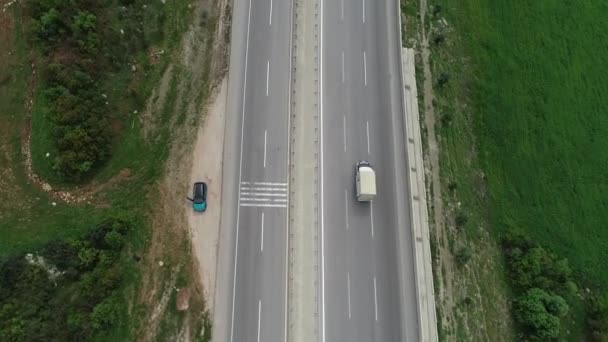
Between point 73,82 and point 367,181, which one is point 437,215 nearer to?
point 367,181

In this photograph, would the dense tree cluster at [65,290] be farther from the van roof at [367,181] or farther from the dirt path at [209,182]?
the van roof at [367,181]

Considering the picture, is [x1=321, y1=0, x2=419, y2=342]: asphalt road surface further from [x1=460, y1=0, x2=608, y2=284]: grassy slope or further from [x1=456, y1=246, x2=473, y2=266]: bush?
[x1=460, y1=0, x2=608, y2=284]: grassy slope

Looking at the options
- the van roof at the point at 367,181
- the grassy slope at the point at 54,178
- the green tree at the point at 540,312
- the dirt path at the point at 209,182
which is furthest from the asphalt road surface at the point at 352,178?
the grassy slope at the point at 54,178

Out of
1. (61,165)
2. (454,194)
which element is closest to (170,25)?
(61,165)

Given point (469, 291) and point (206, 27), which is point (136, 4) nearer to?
point (206, 27)

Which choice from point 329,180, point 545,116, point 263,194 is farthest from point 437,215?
point 545,116

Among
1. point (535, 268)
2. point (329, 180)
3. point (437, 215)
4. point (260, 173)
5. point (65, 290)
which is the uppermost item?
point (260, 173)

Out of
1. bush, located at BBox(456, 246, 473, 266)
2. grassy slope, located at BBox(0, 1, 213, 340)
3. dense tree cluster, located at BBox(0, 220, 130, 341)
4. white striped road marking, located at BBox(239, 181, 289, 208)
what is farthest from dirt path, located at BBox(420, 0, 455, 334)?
dense tree cluster, located at BBox(0, 220, 130, 341)
